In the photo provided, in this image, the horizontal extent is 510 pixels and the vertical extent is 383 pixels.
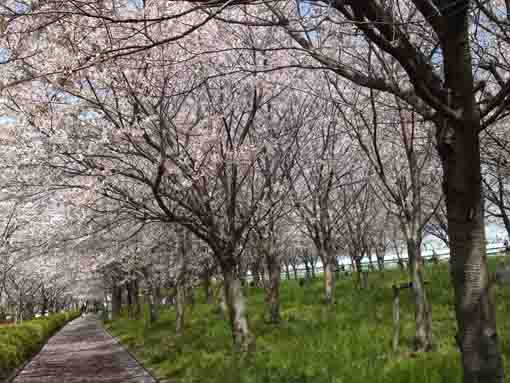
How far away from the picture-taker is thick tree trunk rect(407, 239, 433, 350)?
8918mm

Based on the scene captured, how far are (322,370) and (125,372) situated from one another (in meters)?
6.35

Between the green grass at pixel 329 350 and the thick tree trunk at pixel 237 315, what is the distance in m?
0.38

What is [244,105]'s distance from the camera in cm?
1305

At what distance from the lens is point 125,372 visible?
11898mm

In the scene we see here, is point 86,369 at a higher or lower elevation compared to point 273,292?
lower

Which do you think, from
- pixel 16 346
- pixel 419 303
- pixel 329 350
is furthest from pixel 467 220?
pixel 16 346

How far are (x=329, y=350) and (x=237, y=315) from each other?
2519 millimetres

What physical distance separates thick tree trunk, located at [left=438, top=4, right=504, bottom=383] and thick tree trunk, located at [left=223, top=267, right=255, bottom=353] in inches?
272

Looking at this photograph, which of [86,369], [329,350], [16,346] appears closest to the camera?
[329,350]

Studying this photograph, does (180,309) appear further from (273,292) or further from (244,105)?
(244,105)

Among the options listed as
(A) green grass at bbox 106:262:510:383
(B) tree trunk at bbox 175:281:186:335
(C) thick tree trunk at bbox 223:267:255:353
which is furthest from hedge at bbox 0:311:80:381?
(C) thick tree trunk at bbox 223:267:255:353

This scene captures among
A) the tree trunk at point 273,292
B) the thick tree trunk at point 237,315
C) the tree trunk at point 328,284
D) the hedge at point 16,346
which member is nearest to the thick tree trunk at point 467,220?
the thick tree trunk at point 237,315

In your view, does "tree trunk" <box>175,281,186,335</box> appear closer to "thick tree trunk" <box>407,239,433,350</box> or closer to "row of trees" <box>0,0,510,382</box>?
"row of trees" <box>0,0,510,382</box>

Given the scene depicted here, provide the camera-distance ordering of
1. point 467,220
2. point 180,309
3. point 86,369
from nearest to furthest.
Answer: point 467,220
point 86,369
point 180,309
